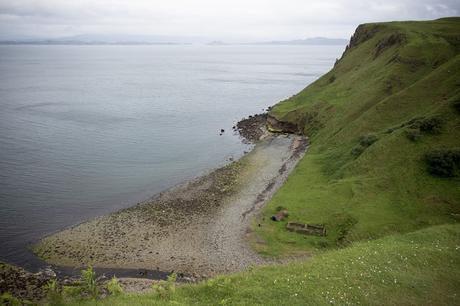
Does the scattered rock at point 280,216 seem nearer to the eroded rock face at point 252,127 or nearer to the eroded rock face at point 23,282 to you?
the eroded rock face at point 23,282

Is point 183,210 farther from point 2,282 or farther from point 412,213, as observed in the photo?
point 412,213

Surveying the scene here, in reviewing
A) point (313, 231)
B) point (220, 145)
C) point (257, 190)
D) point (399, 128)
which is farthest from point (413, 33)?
point (313, 231)

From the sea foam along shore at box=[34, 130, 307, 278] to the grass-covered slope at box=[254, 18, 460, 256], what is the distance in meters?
4.30

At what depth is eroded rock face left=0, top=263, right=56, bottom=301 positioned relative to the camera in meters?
39.6

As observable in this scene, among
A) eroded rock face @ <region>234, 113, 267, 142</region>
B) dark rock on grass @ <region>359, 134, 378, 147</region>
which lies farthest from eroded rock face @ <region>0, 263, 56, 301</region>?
eroded rock face @ <region>234, 113, 267, 142</region>

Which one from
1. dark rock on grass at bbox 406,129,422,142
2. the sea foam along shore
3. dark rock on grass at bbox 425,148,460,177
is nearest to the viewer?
the sea foam along shore

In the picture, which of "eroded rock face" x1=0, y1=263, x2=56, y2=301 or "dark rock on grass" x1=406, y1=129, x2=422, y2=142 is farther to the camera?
"dark rock on grass" x1=406, y1=129, x2=422, y2=142

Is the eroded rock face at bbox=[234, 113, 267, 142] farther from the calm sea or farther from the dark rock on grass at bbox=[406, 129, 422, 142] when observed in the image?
the dark rock on grass at bbox=[406, 129, 422, 142]

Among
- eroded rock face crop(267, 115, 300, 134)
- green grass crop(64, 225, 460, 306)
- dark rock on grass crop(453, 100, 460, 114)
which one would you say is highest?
dark rock on grass crop(453, 100, 460, 114)

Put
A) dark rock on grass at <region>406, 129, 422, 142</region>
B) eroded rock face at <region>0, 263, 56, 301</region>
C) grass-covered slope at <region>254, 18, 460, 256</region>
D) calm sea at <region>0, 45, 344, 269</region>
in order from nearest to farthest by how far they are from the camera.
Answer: eroded rock face at <region>0, 263, 56, 301</region>, grass-covered slope at <region>254, 18, 460, 256</region>, calm sea at <region>0, 45, 344, 269</region>, dark rock on grass at <region>406, 129, 422, 142</region>

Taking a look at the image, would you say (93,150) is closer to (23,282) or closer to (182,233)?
(182,233)

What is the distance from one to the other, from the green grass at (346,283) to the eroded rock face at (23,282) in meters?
17.7

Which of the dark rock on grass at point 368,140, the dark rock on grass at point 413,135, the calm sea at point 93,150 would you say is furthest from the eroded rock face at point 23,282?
the dark rock on grass at point 413,135

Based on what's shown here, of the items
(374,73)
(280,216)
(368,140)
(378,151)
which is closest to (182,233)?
(280,216)
